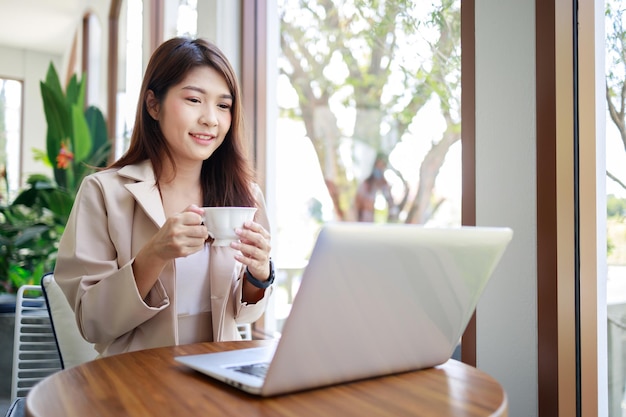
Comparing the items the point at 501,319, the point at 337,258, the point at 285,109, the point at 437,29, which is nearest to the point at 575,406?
the point at 501,319

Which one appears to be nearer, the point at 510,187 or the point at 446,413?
the point at 446,413

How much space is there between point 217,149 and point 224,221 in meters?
0.56

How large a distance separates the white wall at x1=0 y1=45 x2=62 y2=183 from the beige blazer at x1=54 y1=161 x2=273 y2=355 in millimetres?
8085

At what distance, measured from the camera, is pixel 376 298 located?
30.7 inches

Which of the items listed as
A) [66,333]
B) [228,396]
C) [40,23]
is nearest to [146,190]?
[66,333]

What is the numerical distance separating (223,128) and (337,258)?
84 cm

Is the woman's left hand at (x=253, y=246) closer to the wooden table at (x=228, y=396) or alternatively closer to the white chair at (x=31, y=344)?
the wooden table at (x=228, y=396)

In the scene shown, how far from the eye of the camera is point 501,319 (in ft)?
4.17

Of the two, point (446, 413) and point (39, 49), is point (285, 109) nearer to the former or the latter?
point (39, 49)

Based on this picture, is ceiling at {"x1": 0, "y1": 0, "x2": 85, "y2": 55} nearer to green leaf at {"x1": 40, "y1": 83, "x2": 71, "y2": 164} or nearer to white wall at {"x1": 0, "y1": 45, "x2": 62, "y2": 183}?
white wall at {"x1": 0, "y1": 45, "x2": 62, "y2": 183}

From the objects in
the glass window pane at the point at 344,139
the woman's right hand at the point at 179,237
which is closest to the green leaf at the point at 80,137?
the glass window pane at the point at 344,139

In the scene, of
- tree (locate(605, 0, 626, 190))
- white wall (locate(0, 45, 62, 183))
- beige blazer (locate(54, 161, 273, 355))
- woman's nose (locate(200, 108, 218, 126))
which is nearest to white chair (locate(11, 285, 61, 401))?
beige blazer (locate(54, 161, 273, 355))

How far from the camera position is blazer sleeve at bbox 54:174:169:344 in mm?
1218

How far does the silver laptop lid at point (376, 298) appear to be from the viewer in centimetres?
72
